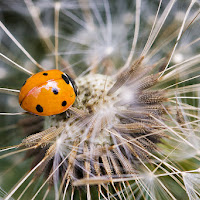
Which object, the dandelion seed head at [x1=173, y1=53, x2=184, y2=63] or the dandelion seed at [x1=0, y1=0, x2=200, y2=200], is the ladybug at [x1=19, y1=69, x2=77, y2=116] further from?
the dandelion seed head at [x1=173, y1=53, x2=184, y2=63]

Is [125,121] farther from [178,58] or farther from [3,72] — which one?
[3,72]

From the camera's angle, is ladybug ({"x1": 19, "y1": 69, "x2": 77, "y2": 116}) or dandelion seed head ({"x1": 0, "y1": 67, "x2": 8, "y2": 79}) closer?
ladybug ({"x1": 19, "y1": 69, "x2": 77, "y2": 116})

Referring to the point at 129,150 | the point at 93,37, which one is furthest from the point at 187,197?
the point at 93,37

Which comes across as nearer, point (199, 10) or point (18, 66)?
point (199, 10)

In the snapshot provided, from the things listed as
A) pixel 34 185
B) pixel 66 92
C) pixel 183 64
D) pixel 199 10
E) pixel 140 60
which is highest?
pixel 199 10

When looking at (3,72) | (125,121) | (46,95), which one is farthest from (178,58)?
(3,72)

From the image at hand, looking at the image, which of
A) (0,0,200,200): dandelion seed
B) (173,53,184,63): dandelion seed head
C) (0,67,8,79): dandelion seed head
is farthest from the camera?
(0,67,8,79): dandelion seed head

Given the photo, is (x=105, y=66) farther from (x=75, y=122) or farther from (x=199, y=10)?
(x=199, y=10)

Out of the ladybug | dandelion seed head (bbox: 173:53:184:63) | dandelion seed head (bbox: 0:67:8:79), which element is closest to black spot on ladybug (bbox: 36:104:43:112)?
the ladybug

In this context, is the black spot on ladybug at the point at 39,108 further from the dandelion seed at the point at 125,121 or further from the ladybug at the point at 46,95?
the dandelion seed at the point at 125,121
